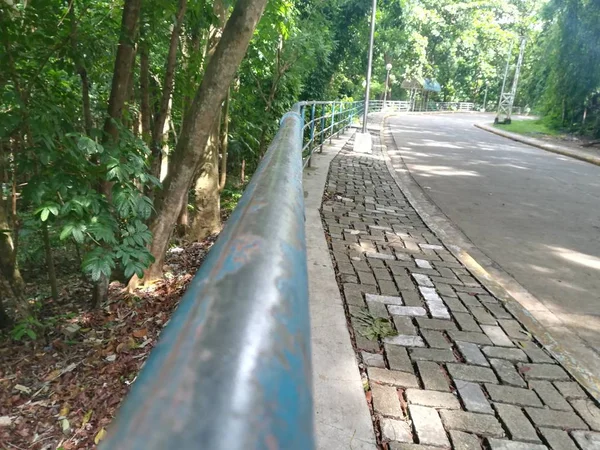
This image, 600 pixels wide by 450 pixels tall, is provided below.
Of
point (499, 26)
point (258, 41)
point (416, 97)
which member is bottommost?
point (416, 97)

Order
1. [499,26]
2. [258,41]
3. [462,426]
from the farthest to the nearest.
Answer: [499,26] < [258,41] < [462,426]

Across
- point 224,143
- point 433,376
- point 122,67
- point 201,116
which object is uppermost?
point 122,67

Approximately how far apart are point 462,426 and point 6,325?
393 cm

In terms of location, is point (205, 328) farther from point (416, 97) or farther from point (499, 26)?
point (499, 26)

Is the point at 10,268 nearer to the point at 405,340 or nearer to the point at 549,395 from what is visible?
the point at 405,340

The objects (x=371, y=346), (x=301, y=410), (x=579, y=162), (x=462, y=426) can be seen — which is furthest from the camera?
(x=579, y=162)

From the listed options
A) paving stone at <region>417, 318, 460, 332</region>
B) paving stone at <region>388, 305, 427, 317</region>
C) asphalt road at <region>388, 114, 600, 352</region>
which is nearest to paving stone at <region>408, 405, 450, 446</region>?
paving stone at <region>417, 318, 460, 332</region>

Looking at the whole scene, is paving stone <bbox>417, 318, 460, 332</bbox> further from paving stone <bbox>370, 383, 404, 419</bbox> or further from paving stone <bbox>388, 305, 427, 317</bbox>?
paving stone <bbox>370, 383, 404, 419</bbox>

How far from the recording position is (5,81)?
298 centimetres

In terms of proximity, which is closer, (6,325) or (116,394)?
(116,394)

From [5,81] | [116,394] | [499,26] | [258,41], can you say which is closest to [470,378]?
[116,394]

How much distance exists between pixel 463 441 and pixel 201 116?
309 centimetres

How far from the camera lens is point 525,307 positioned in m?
3.61


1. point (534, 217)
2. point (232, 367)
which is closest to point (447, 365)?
point (232, 367)
